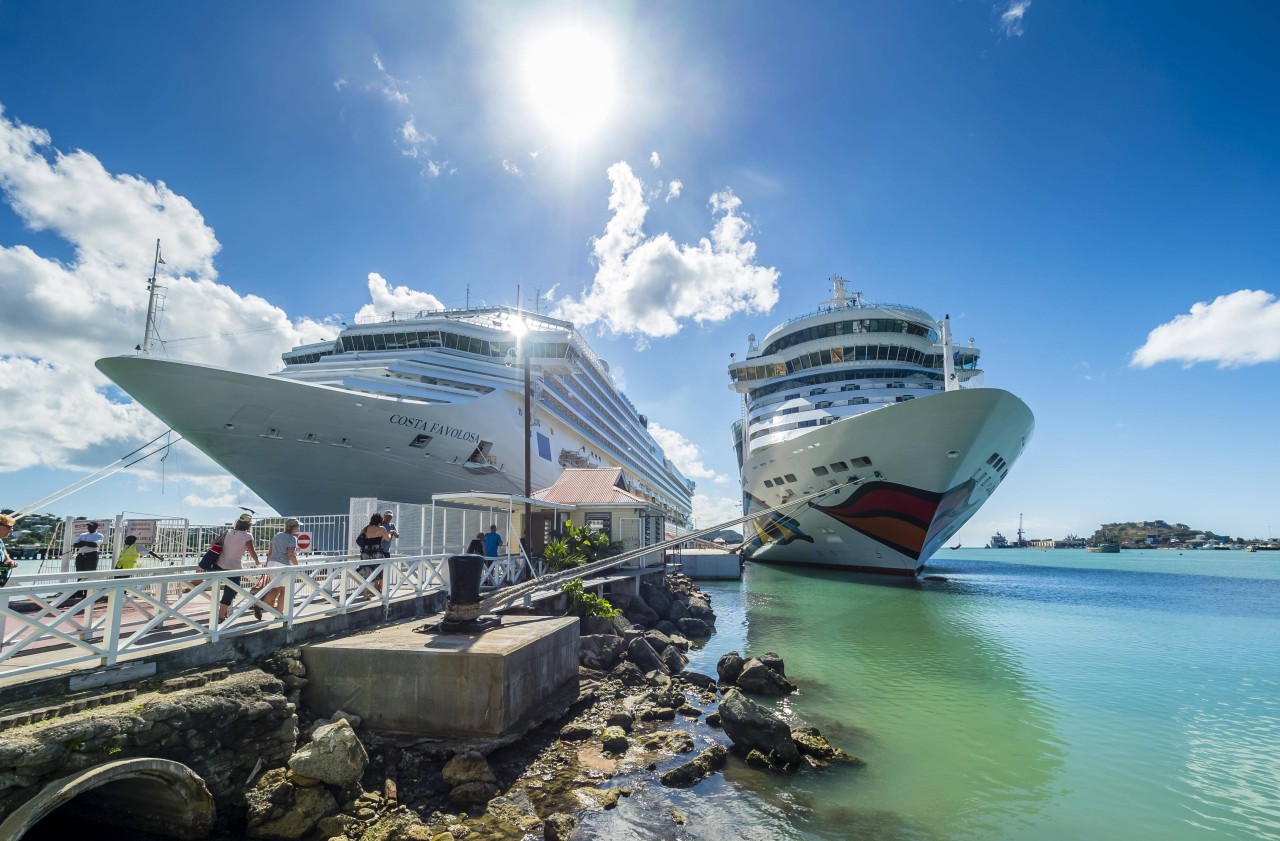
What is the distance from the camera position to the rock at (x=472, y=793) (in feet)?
21.7

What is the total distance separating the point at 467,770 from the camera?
6984 millimetres

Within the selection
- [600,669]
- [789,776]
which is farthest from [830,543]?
[789,776]

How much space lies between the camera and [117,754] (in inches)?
202

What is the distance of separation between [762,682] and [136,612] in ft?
37.2

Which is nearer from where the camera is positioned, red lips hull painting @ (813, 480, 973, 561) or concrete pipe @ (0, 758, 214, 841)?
concrete pipe @ (0, 758, 214, 841)

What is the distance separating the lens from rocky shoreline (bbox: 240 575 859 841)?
240 inches

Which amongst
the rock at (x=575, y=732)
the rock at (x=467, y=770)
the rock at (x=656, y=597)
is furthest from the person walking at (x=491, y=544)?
the rock at (x=467, y=770)

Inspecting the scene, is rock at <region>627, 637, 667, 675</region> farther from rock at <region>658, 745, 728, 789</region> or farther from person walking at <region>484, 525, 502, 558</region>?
rock at <region>658, 745, 728, 789</region>

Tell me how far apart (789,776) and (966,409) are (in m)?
19.7

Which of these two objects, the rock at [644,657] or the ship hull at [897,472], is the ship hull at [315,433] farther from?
the ship hull at [897,472]

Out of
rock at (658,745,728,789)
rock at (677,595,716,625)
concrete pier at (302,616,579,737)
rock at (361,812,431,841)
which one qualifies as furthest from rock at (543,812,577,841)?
rock at (677,595,716,625)

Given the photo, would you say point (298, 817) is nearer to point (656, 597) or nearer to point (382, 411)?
point (656, 597)

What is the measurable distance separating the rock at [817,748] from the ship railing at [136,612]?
7.36m

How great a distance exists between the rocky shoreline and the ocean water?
0.46 metres
